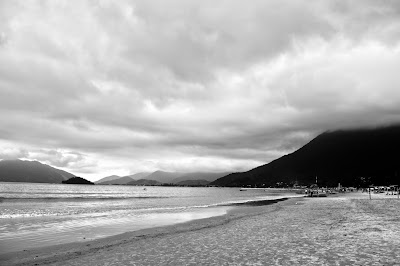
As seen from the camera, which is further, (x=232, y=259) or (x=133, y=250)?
(x=133, y=250)

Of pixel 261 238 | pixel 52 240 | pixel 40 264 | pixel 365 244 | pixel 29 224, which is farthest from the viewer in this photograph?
pixel 29 224

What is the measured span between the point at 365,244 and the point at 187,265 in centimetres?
1101

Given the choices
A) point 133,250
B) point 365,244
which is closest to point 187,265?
point 133,250

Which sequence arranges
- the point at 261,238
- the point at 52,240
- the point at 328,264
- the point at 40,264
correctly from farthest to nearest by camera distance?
the point at 52,240 < the point at 261,238 < the point at 40,264 < the point at 328,264

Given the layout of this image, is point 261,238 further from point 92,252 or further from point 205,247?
point 92,252

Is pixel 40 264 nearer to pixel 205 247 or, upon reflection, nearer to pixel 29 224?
pixel 205 247

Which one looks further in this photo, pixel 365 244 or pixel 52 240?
pixel 52 240

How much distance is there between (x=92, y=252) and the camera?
60.2 ft

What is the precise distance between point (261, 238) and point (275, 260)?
22.0 ft

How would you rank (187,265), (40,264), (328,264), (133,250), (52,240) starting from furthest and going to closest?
(52,240) → (133,250) → (40,264) → (187,265) → (328,264)

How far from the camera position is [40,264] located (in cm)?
1563

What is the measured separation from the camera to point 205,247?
60.8 feet

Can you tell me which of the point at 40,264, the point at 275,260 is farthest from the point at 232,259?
the point at 40,264

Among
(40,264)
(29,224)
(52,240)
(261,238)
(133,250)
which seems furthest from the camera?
(29,224)
